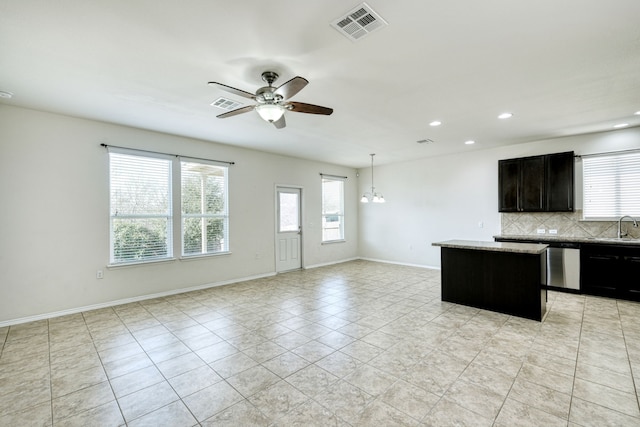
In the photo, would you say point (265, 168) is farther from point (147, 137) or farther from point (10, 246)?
point (10, 246)

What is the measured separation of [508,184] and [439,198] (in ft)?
5.08

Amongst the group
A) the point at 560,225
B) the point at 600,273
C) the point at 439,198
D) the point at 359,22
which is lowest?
the point at 600,273

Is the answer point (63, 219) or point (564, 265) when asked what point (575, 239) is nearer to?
point (564, 265)

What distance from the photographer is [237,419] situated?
2.00m

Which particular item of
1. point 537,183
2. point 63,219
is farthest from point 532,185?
point 63,219

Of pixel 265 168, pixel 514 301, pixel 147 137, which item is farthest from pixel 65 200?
pixel 514 301

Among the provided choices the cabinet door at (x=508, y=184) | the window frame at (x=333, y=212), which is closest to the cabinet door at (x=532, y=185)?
the cabinet door at (x=508, y=184)

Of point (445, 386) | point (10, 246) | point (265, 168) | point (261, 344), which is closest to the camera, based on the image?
point (445, 386)

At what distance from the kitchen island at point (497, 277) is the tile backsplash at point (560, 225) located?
1.96 meters

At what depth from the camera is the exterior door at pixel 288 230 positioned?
6941 mm

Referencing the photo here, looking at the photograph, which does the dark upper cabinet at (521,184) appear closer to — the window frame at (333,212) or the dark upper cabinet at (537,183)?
the dark upper cabinet at (537,183)

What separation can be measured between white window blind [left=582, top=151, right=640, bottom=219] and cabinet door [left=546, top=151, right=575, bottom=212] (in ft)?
0.95

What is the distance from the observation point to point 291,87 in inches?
99.3

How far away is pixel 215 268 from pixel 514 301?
5.10m
